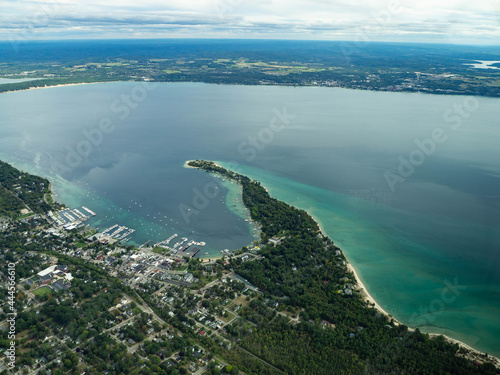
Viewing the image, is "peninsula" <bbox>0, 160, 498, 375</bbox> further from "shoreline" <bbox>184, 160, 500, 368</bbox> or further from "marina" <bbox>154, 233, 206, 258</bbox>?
"marina" <bbox>154, 233, 206, 258</bbox>

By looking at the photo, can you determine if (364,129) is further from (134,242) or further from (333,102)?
(134,242)

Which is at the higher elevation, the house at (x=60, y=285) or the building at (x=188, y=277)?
the building at (x=188, y=277)

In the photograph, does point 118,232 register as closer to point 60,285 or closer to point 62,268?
point 62,268

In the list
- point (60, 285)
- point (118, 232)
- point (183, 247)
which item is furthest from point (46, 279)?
point (183, 247)

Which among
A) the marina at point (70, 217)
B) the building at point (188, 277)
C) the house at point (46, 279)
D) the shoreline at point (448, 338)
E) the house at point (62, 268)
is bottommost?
the house at point (46, 279)

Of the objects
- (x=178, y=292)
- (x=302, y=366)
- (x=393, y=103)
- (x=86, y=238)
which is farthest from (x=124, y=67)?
(x=302, y=366)

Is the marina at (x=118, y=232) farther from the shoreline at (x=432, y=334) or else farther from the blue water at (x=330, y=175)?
the shoreline at (x=432, y=334)

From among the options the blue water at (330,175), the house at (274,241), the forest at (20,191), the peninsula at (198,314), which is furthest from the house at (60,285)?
the house at (274,241)

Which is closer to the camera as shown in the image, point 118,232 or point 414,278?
point 414,278
